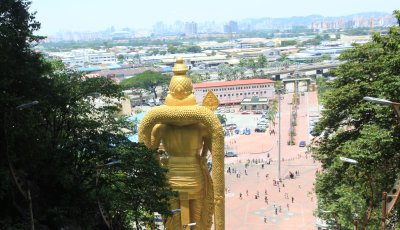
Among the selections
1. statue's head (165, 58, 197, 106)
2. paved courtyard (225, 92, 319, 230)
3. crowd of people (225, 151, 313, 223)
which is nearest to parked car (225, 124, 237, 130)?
paved courtyard (225, 92, 319, 230)

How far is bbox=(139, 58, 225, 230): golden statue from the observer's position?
16.4 meters

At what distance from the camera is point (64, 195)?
1171cm

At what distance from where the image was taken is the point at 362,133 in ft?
49.5

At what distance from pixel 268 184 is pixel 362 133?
22221 mm

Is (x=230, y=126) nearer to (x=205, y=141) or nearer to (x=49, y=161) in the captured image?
(x=205, y=141)

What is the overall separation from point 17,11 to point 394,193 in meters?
8.51

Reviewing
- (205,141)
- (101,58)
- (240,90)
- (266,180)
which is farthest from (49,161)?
(101,58)

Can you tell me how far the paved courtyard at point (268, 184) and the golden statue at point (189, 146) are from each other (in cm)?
825

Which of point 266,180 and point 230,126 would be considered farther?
point 230,126

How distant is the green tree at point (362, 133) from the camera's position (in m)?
14.4

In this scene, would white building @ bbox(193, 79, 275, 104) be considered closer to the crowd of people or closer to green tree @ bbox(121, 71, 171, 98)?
green tree @ bbox(121, 71, 171, 98)

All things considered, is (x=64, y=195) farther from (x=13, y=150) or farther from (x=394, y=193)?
(x=394, y=193)

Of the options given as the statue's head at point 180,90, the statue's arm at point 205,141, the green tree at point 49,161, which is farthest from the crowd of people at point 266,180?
the green tree at point 49,161

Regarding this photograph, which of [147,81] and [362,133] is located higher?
[362,133]
